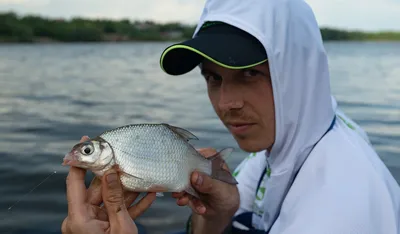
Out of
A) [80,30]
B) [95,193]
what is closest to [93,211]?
[95,193]

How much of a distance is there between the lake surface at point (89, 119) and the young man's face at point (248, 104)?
2799 millimetres

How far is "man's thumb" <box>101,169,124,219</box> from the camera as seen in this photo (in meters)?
2.02

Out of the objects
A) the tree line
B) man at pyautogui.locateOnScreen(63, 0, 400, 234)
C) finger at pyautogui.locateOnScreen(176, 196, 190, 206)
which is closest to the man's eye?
man at pyautogui.locateOnScreen(63, 0, 400, 234)

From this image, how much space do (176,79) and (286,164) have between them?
1917cm

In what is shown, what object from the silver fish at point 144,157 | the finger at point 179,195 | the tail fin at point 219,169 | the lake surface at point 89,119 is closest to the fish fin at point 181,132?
the silver fish at point 144,157

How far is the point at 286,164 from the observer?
2600 millimetres

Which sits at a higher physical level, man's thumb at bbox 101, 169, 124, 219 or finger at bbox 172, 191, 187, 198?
man's thumb at bbox 101, 169, 124, 219

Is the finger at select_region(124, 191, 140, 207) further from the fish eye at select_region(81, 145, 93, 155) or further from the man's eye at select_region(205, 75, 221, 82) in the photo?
the man's eye at select_region(205, 75, 221, 82)

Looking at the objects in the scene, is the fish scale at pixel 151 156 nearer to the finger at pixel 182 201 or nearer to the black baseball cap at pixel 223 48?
the finger at pixel 182 201

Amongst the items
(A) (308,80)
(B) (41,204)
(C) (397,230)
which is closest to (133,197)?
(A) (308,80)

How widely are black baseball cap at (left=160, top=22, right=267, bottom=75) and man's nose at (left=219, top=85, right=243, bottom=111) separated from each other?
18 cm

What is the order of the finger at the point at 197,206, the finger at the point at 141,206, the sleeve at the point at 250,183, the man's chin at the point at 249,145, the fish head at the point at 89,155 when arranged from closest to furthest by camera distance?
the fish head at the point at 89,155, the finger at the point at 141,206, the man's chin at the point at 249,145, the finger at the point at 197,206, the sleeve at the point at 250,183

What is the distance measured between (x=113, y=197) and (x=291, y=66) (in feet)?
3.55

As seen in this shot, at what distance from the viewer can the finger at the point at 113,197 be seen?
203 cm
